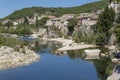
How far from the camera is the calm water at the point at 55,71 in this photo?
36094 mm

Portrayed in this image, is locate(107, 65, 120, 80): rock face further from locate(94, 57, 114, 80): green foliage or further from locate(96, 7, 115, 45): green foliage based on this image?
locate(96, 7, 115, 45): green foliage

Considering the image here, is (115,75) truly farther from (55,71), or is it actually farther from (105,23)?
(105,23)

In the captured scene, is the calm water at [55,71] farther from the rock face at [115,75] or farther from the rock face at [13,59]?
the rock face at [115,75]

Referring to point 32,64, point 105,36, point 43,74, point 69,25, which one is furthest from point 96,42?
point 69,25

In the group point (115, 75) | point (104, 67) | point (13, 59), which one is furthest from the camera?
point (13, 59)

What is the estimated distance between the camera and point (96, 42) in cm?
6469

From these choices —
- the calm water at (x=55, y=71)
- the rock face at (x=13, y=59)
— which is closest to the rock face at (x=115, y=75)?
the calm water at (x=55, y=71)

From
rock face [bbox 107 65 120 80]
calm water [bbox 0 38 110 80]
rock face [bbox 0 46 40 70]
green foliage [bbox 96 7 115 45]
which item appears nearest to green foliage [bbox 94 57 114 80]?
calm water [bbox 0 38 110 80]

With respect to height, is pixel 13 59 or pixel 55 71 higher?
pixel 13 59

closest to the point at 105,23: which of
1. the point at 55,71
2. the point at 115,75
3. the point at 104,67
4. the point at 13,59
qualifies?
the point at 13,59

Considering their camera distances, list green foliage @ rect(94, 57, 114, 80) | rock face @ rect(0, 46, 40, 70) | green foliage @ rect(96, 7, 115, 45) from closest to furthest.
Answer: green foliage @ rect(94, 57, 114, 80), rock face @ rect(0, 46, 40, 70), green foliage @ rect(96, 7, 115, 45)

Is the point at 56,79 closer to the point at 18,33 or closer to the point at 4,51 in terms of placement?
the point at 4,51

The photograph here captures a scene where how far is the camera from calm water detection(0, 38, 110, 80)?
36094 mm

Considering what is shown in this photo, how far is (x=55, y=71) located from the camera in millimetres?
39969
